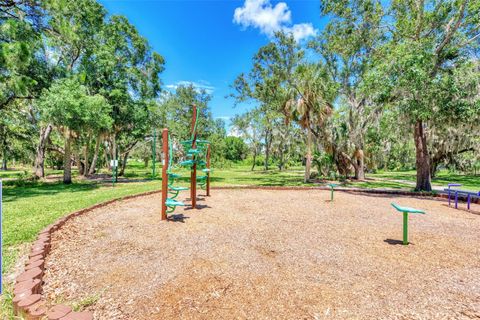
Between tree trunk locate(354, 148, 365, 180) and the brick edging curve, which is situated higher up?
tree trunk locate(354, 148, 365, 180)

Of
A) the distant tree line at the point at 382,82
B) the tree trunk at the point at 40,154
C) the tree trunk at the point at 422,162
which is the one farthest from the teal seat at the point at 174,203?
the tree trunk at the point at 40,154

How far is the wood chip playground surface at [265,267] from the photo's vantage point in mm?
2266

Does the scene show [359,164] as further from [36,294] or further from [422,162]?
[36,294]

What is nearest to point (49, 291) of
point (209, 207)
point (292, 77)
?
point (209, 207)

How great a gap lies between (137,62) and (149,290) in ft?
57.9

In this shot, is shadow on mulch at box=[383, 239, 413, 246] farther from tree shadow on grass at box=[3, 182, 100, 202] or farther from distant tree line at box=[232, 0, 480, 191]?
tree shadow on grass at box=[3, 182, 100, 202]

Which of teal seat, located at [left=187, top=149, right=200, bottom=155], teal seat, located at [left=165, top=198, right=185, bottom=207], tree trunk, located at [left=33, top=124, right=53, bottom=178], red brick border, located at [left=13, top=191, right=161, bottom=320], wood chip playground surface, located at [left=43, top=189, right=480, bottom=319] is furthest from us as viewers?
tree trunk, located at [left=33, top=124, right=53, bottom=178]

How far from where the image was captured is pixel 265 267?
121 inches

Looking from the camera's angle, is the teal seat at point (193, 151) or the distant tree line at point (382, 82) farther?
the distant tree line at point (382, 82)

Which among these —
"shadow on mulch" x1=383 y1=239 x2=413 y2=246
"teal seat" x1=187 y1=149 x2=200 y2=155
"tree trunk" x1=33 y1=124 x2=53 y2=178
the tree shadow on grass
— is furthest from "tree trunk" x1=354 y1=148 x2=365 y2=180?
"tree trunk" x1=33 y1=124 x2=53 y2=178

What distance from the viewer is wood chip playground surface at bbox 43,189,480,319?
7.43 ft

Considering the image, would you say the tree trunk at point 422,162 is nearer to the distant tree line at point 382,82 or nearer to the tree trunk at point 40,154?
the distant tree line at point 382,82

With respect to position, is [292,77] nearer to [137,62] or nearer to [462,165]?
[137,62]

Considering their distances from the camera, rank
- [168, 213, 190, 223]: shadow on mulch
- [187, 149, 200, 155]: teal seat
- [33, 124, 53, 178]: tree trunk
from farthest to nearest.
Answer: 1. [33, 124, 53, 178]: tree trunk
2. [187, 149, 200, 155]: teal seat
3. [168, 213, 190, 223]: shadow on mulch
